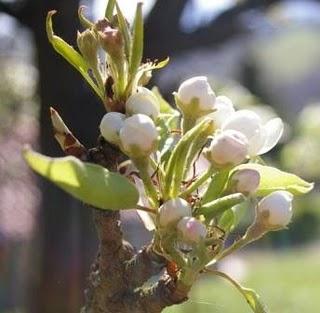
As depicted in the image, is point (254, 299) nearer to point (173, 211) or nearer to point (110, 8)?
point (173, 211)

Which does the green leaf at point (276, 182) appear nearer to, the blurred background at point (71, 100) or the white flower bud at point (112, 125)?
the white flower bud at point (112, 125)

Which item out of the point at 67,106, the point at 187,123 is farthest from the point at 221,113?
the point at 67,106

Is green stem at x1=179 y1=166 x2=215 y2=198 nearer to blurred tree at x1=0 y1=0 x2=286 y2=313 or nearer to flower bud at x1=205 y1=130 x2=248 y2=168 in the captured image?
flower bud at x1=205 y1=130 x2=248 y2=168

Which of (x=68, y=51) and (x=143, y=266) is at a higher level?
(x=68, y=51)

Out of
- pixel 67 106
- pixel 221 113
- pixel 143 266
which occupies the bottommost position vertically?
pixel 67 106

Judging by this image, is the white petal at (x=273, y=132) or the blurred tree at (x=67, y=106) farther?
the blurred tree at (x=67, y=106)

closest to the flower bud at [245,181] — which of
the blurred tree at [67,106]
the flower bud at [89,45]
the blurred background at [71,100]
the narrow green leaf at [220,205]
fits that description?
the narrow green leaf at [220,205]

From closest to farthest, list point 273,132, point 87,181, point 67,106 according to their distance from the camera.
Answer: point 87,181 → point 273,132 → point 67,106
